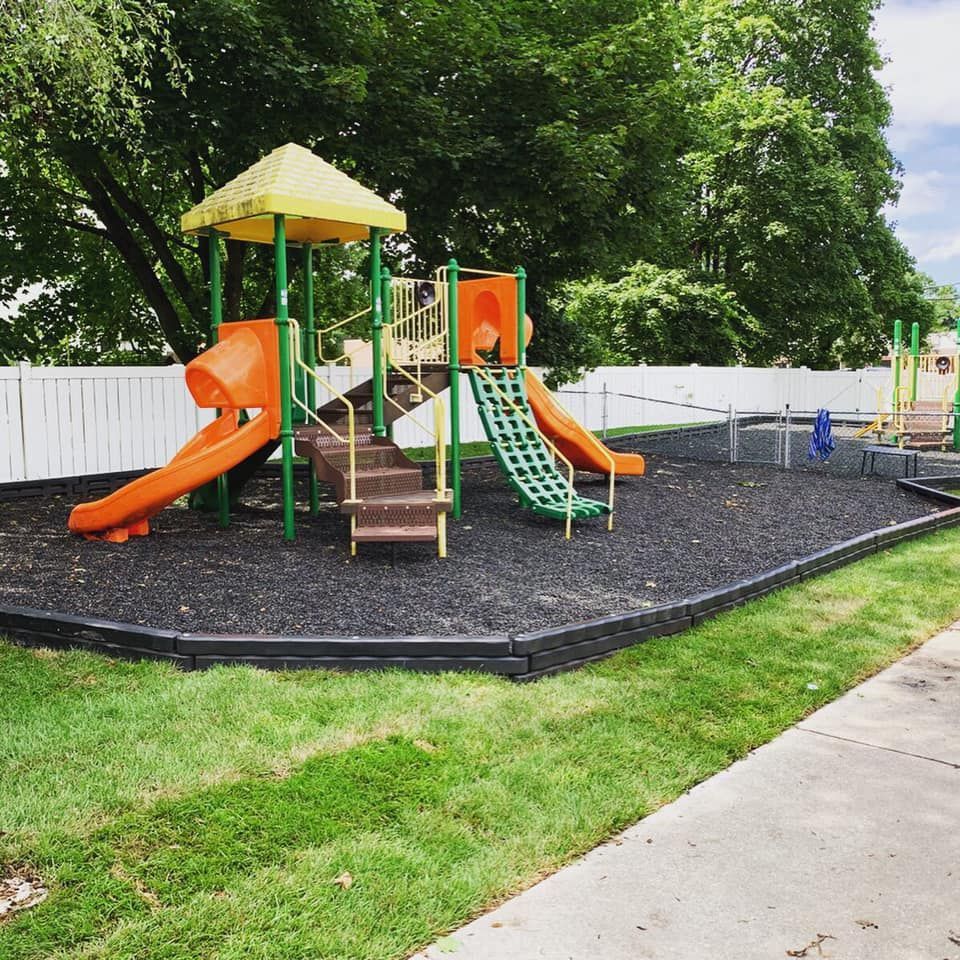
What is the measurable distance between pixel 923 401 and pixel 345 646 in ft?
65.6

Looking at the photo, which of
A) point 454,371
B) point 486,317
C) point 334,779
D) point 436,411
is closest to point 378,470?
point 436,411

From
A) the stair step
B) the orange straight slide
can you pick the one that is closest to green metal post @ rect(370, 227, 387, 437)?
the stair step

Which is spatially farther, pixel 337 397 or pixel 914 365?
pixel 914 365

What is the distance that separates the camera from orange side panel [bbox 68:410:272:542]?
881cm

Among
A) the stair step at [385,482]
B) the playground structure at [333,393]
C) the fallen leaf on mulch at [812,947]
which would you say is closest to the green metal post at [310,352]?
the playground structure at [333,393]

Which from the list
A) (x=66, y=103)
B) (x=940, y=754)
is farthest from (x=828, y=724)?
(x=66, y=103)

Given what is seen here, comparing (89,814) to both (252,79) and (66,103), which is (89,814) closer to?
(66,103)

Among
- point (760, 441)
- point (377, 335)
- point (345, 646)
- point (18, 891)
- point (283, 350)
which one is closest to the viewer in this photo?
point (18, 891)

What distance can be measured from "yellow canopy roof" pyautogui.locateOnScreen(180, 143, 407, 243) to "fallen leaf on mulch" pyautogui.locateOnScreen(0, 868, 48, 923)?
6.64 m

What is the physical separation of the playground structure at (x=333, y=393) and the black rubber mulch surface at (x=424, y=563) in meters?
0.36

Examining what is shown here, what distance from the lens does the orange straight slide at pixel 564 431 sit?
1178cm

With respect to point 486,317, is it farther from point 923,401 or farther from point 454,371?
point 923,401

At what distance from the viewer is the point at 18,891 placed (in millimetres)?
3037

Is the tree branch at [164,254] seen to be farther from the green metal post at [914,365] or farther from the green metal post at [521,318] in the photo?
the green metal post at [914,365]
